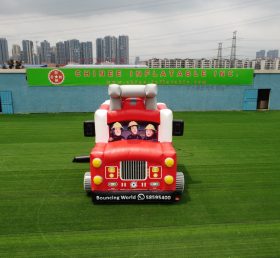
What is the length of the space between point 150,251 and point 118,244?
58 centimetres

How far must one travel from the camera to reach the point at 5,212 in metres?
6.21

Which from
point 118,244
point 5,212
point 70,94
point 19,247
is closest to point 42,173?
point 5,212

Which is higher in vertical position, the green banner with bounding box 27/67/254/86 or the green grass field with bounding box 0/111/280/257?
the green banner with bounding box 27/67/254/86

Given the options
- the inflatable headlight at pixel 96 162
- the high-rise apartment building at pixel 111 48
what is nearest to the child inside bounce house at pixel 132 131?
the inflatable headlight at pixel 96 162

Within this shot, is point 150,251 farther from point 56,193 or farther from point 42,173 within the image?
point 42,173

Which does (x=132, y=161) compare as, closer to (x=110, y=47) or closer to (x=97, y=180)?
(x=97, y=180)

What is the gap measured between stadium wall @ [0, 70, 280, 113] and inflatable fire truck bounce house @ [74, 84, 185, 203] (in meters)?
12.9

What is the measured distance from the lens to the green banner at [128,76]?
758 inches

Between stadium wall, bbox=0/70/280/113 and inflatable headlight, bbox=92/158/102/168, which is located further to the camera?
stadium wall, bbox=0/70/280/113

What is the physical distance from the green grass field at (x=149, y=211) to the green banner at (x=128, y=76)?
29.3 feet

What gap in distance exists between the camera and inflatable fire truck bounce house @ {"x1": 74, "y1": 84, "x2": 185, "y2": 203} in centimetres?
632

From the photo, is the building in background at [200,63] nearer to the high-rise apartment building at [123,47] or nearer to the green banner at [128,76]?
the high-rise apartment building at [123,47]

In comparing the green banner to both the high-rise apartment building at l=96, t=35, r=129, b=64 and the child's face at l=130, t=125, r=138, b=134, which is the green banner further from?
the high-rise apartment building at l=96, t=35, r=129, b=64

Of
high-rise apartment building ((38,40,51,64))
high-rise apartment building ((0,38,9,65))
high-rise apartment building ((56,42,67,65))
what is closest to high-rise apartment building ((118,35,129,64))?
high-rise apartment building ((56,42,67,65))
